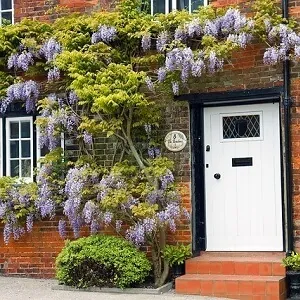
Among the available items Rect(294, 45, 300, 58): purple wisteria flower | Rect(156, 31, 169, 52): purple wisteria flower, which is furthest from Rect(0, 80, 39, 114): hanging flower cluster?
Rect(294, 45, 300, 58): purple wisteria flower

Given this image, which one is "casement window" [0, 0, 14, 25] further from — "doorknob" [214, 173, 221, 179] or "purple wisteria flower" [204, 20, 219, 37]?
"doorknob" [214, 173, 221, 179]

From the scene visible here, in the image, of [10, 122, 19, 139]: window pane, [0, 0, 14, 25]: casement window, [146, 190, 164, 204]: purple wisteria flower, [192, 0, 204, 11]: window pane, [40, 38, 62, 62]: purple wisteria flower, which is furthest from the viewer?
[0, 0, 14, 25]: casement window

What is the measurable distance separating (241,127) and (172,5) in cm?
232

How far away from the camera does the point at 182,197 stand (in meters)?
10.1

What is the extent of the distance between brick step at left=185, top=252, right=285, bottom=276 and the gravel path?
63cm

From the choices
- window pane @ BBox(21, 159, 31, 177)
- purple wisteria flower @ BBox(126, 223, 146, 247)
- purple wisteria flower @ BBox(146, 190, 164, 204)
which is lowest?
purple wisteria flower @ BBox(126, 223, 146, 247)

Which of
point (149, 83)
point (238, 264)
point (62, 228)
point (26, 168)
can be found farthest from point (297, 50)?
point (26, 168)

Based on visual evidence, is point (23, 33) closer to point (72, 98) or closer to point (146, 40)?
point (72, 98)

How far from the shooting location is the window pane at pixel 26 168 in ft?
37.1

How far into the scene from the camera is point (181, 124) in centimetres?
1032

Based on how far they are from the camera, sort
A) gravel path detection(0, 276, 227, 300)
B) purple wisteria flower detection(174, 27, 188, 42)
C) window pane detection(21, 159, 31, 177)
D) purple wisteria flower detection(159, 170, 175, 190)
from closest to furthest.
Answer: gravel path detection(0, 276, 227, 300) → purple wisteria flower detection(159, 170, 175, 190) → purple wisteria flower detection(174, 27, 188, 42) → window pane detection(21, 159, 31, 177)

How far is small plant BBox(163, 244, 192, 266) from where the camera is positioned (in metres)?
9.76

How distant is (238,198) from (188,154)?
103 cm

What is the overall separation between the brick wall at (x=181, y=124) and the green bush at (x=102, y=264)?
3.07 ft
